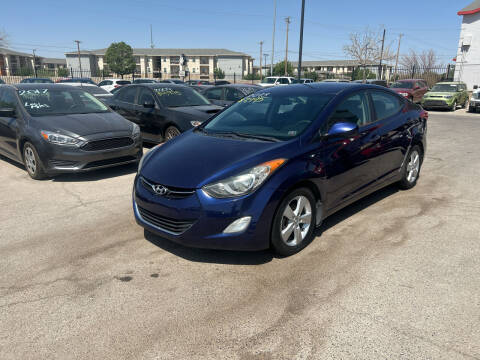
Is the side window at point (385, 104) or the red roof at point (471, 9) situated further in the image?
the red roof at point (471, 9)

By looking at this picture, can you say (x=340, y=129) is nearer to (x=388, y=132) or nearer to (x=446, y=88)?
(x=388, y=132)

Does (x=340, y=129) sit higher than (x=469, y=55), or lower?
lower

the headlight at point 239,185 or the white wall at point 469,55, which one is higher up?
the white wall at point 469,55

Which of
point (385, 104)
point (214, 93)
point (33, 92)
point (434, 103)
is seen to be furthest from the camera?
point (434, 103)

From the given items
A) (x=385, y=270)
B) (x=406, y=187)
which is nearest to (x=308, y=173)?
(x=385, y=270)

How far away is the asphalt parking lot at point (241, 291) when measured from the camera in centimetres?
247

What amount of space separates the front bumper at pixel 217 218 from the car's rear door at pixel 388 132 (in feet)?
6.72

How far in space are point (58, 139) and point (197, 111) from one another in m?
3.15

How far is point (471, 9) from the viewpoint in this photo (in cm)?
3281

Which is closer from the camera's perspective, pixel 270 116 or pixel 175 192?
pixel 175 192

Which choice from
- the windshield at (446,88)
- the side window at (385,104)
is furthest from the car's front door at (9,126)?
the windshield at (446,88)

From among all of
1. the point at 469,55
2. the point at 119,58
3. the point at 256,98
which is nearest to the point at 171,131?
the point at 256,98

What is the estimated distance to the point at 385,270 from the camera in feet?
11.1

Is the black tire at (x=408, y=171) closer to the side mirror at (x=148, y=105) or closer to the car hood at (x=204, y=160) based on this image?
the car hood at (x=204, y=160)
